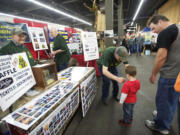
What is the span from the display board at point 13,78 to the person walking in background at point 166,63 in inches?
59.9

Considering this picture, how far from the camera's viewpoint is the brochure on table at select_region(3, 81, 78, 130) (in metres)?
0.81

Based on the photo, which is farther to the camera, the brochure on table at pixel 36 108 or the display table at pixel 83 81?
the display table at pixel 83 81

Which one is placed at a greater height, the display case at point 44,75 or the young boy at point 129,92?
the display case at point 44,75

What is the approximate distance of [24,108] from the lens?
98cm

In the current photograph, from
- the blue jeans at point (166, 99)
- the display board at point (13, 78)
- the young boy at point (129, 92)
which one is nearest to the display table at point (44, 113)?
the display board at point (13, 78)

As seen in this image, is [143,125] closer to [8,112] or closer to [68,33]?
[8,112]

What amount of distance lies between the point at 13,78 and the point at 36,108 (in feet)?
1.20

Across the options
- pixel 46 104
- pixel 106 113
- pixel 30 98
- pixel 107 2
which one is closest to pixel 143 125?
pixel 106 113

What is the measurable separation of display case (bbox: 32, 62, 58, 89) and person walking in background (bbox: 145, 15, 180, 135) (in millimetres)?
1378

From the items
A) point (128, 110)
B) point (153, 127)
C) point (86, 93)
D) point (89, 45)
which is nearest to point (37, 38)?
point (89, 45)

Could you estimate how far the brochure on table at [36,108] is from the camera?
32.1 inches

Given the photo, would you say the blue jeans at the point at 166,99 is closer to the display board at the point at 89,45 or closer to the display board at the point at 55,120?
the display board at the point at 55,120

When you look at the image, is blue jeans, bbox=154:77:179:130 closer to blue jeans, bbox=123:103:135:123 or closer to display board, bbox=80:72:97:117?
blue jeans, bbox=123:103:135:123

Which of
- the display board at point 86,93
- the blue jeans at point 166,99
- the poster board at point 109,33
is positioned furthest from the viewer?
the poster board at point 109,33
